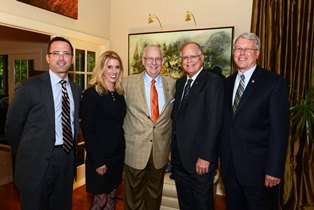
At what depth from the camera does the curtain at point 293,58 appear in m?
2.98

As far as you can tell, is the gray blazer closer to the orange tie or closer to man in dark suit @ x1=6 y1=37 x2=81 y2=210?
the orange tie

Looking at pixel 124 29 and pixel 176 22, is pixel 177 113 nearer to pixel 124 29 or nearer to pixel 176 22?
pixel 176 22

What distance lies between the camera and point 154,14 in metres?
3.98

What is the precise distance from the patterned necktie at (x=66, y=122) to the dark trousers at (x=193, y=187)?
0.86 meters

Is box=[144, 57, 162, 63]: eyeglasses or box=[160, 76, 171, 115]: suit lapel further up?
box=[144, 57, 162, 63]: eyeglasses

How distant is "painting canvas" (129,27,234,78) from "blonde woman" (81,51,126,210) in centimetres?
179

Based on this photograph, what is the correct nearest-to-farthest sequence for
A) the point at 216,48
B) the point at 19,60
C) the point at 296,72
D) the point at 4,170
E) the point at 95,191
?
the point at 95,191
the point at 296,72
the point at 216,48
the point at 4,170
the point at 19,60

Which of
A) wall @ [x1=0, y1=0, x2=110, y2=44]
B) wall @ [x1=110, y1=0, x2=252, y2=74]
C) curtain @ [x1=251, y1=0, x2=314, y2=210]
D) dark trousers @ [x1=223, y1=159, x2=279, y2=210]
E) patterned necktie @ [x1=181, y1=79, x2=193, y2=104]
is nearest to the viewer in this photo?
dark trousers @ [x1=223, y1=159, x2=279, y2=210]

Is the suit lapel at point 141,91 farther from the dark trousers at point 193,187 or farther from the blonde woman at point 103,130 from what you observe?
the dark trousers at point 193,187

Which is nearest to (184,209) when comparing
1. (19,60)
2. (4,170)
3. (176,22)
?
(176,22)

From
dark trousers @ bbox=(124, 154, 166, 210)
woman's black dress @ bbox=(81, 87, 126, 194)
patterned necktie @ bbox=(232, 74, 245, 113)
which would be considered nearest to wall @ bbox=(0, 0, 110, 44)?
woman's black dress @ bbox=(81, 87, 126, 194)

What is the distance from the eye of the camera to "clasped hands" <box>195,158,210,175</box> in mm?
2045

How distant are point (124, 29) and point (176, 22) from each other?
2.97ft

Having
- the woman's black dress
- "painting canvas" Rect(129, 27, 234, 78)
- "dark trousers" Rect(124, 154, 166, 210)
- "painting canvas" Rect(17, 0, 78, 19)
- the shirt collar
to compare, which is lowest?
"dark trousers" Rect(124, 154, 166, 210)
